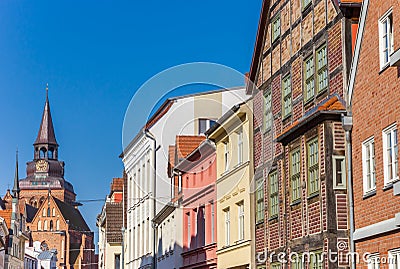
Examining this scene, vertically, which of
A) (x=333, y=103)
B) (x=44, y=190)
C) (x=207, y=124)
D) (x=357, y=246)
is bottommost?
(x=357, y=246)

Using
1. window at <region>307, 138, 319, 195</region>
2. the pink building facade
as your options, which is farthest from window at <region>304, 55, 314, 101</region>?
the pink building facade

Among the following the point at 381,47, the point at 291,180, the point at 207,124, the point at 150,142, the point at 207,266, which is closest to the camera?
the point at 381,47

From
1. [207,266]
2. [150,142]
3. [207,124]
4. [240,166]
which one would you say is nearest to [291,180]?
[240,166]

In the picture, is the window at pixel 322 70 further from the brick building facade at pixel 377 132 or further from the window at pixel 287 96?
the window at pixel 287 96

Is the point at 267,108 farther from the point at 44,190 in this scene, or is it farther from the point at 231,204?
the point at 44,190

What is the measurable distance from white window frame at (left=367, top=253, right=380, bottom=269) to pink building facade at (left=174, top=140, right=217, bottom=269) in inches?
569

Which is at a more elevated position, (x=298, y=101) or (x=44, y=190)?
(x=44, y=190)

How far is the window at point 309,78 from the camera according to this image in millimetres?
24188

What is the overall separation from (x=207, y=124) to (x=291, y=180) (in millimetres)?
20280

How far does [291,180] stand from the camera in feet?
81.9

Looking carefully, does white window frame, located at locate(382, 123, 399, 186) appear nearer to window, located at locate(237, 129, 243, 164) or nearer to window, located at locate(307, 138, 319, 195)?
window, located at locate(307, 138, 319, 195)

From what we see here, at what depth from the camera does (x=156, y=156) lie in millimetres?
49125

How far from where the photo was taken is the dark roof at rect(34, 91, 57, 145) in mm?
195875

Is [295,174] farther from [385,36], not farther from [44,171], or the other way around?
[44,171]
